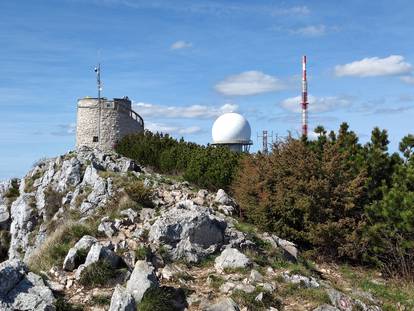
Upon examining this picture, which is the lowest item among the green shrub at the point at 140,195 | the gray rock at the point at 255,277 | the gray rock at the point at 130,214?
the gray rock at the point at 255,277

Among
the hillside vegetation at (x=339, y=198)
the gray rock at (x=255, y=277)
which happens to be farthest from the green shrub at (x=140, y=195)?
the gray rock at (x=255, y=277)

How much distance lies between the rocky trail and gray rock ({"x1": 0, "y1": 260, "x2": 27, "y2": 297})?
0.02 m

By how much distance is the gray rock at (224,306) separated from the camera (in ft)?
28.1

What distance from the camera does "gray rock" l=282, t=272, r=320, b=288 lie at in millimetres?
10102

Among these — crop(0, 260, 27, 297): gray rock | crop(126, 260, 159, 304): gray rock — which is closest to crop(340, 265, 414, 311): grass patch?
crop(126, 260, 159, 304): gray rock

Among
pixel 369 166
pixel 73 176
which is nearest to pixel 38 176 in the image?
pixel 73 176

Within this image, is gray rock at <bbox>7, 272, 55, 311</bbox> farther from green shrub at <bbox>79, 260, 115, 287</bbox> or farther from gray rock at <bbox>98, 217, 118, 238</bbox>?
gray rock at <bbox>98, 217, 118, 238</bbox>

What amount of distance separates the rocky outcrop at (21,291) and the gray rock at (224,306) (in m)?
2.72

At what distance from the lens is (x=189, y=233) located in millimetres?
11656

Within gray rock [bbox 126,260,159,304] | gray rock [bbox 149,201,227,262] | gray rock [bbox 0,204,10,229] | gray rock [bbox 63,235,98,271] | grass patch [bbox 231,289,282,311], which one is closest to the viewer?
gray rock [bbox 126,260,159,304]

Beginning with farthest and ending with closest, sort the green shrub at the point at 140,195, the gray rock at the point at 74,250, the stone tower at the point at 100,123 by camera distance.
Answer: the stone tower at the point at 100,123 < the green shrub at the point at 140,195 < the gray rock at the point at 74,250

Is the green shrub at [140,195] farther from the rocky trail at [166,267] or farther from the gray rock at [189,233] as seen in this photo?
the gray rock at [189,233]

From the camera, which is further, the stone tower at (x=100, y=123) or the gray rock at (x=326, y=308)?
the stone tower at (x=100, y=123)

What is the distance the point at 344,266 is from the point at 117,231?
6.82 meters
